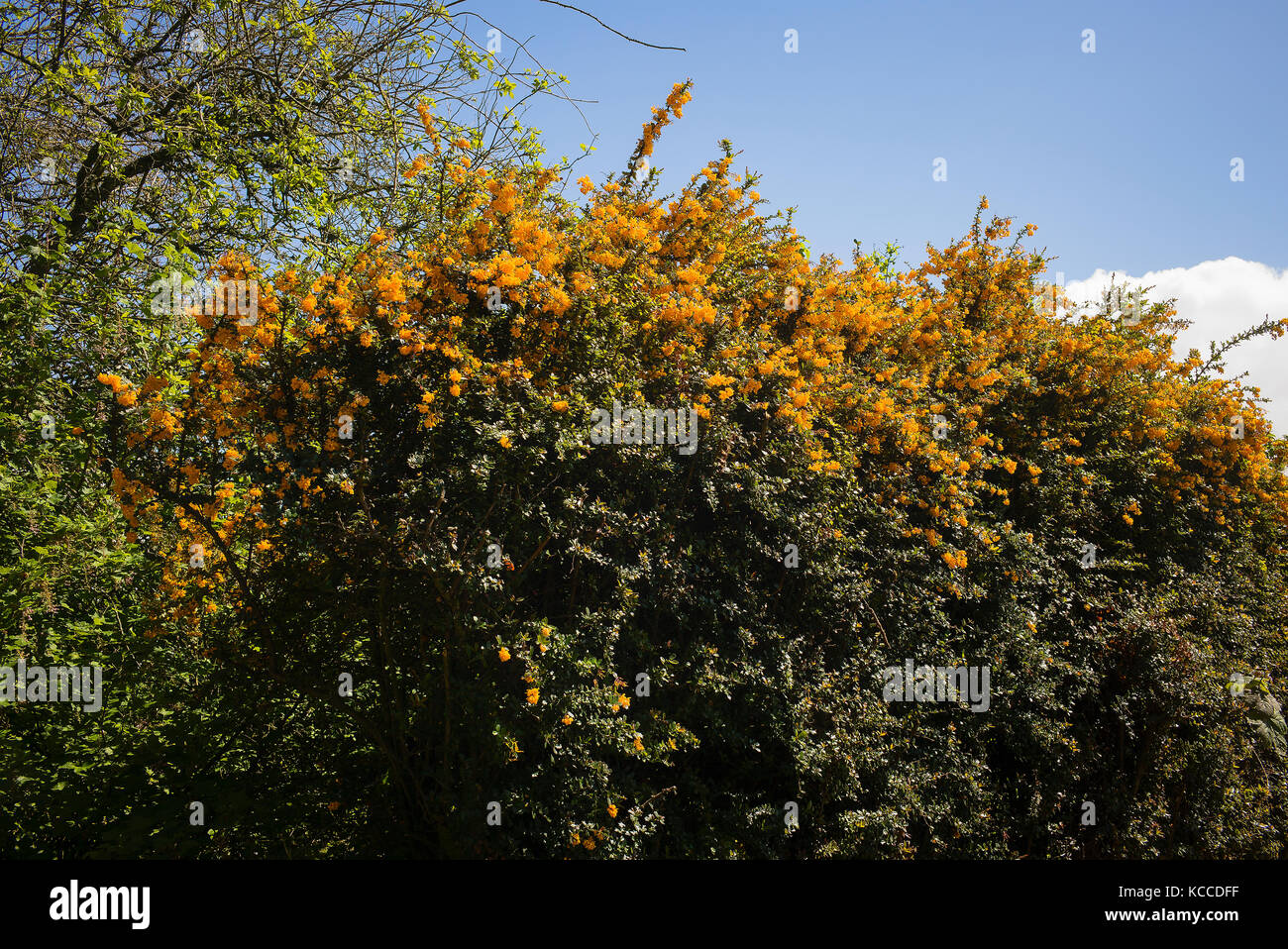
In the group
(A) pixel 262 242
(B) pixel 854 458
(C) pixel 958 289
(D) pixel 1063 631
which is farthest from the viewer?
(C) pixel 958 289

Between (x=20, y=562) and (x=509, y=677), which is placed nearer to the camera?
(x=509, y=677)

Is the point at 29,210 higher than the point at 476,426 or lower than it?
higher

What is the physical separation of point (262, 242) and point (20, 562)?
267 centimetres

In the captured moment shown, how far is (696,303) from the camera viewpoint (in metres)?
3.74

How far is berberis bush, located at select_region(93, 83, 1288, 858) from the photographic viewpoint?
121 inches

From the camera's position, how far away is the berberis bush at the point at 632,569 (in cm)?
308

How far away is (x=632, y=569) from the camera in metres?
3.29

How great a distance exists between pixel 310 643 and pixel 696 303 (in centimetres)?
228

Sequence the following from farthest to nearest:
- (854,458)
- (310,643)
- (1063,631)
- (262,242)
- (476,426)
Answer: (262,242) → (1063,631) → (854,458) → (310,643) → (476,426)

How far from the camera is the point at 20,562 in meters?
4.40

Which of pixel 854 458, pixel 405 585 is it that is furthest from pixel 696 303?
pixel 405 585
